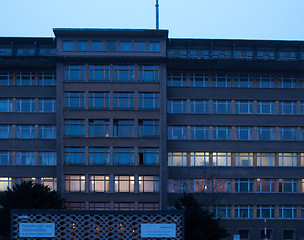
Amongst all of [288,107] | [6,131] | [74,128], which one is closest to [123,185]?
[74,128]

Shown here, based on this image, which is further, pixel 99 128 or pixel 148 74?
pixel 148 74

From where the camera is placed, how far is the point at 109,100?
31.8 m

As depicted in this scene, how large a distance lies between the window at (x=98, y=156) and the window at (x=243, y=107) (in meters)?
13.9

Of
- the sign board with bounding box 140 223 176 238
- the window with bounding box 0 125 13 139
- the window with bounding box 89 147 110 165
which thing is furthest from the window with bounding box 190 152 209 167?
the window with bounding box 0 125 13 139

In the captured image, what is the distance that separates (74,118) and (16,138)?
6.51 meters

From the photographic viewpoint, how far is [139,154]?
31922mm

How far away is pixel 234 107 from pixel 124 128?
11.4m

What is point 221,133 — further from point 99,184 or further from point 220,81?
point 99,184

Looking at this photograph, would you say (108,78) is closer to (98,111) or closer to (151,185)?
(98,111)

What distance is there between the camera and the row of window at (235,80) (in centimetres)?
3388

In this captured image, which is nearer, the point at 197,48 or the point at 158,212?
the point at 158,212

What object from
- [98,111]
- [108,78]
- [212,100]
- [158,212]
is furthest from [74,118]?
[158,212]

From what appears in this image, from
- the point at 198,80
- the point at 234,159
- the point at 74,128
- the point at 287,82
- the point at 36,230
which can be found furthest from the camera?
the point at 287,82

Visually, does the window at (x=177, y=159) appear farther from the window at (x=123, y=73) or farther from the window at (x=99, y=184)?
the window at (x=123, y=73)
